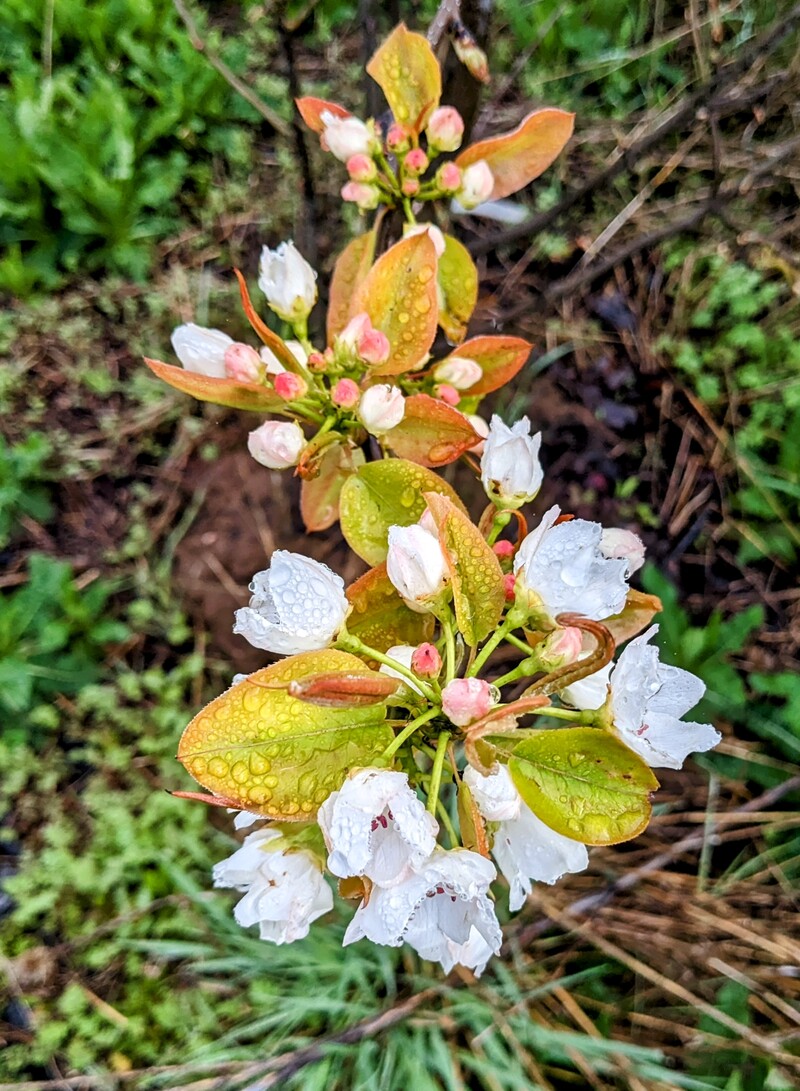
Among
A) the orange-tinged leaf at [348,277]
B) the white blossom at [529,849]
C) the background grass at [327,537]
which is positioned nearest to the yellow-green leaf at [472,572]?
the white blossom at [529,849]

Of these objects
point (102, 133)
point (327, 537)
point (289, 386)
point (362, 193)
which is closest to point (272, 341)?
point (289, 386)

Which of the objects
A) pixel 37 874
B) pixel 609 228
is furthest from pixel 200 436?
pixel 609 228

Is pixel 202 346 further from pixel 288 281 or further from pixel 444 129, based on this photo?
pixel 444 129

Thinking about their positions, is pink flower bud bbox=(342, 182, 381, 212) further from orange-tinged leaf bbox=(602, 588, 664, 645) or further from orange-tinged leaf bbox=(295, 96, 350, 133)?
orange-tinged leaf bbox=(602, 588, 664, 645)

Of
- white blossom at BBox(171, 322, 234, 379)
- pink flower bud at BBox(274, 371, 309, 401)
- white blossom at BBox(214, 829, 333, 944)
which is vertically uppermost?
white blossom at BBox(171, 322, 234, 379)

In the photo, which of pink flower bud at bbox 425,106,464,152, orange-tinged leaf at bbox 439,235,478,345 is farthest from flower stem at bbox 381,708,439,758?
pink flower bud at bbox 425,106,464,152
